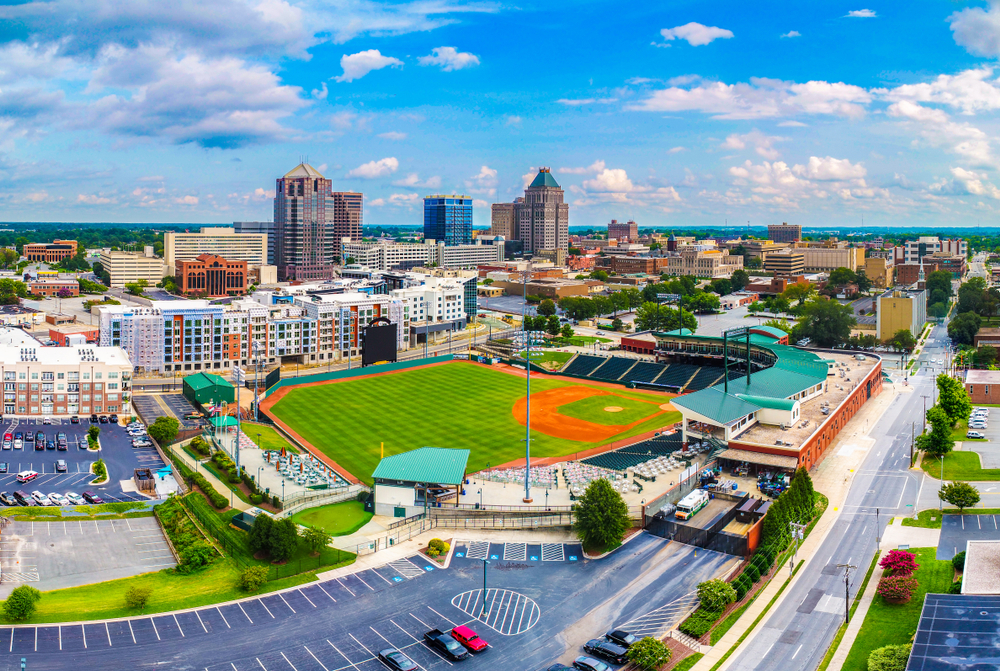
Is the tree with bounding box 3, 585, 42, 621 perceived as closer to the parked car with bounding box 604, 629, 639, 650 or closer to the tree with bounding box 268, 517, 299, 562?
the tree with bounding box 268, 517, 299, 562

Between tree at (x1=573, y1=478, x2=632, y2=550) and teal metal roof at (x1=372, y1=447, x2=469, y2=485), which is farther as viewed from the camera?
teal metal roof at (x1=372, y1=447, x2=469, y2=485)

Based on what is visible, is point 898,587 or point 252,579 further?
point 252,579

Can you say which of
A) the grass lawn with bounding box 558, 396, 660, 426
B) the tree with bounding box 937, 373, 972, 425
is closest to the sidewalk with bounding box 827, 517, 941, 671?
the tree with bounding box 937, 373, 972, 425

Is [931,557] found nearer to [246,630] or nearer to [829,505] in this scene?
[829,505]

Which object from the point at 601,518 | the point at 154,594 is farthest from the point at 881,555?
the point at 154,594

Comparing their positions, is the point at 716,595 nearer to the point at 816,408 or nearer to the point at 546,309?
the point at 816,408

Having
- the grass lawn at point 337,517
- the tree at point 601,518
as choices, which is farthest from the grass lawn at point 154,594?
the tree at point 601,518

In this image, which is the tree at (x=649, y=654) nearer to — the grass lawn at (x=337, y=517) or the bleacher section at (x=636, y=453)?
the grass lawn at (x=337, y=517)
